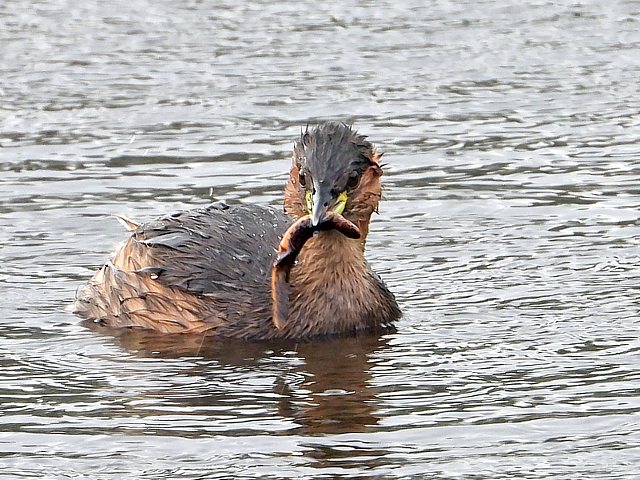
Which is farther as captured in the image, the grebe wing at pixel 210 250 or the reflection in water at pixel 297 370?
the grebe wing at pixel 210 250

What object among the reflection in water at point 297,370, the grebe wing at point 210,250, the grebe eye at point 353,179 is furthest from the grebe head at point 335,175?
the reflection in water at point 297,370

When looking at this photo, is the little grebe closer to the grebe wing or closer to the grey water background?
the grebe wing

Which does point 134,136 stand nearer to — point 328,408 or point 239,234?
point 239,234

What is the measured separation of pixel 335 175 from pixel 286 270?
757 millimetres

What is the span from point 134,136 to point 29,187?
5.78 feet

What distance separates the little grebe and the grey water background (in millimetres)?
192

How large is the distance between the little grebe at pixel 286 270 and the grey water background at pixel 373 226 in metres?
0.19

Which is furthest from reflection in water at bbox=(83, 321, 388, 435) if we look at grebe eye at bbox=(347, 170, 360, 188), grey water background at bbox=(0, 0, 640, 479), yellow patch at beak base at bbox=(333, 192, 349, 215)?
grebe eye at bbox=(347, 170, 360, 188)

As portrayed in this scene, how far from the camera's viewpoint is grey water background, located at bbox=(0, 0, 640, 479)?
7.99m

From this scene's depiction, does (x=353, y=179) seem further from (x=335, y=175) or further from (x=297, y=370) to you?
(x=297, y=370)

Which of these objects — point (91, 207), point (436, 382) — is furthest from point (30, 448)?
point (91, 207)

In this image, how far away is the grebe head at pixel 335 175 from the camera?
9570 millimetres

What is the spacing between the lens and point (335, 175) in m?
9.62

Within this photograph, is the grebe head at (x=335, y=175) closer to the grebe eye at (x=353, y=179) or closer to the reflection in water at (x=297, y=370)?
the grebe eye at (x=353, y=179)
